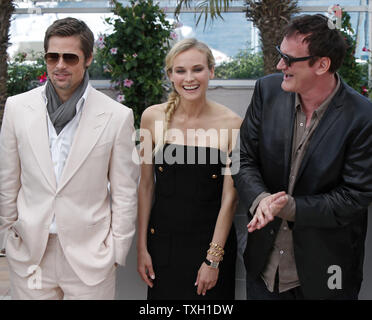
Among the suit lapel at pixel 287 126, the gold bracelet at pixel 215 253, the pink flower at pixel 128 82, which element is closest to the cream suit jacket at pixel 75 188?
the gold bracelet at pixel 215 253

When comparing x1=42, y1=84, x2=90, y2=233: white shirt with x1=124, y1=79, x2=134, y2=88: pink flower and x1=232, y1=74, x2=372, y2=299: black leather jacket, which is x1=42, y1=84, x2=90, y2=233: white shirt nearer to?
x1=232, y1=74, x2=372, y2=299: black leather jacket

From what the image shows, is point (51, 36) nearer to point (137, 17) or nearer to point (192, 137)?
point (192, 137)

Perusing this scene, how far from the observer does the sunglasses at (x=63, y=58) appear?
2078mm

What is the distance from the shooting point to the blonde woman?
2.34m

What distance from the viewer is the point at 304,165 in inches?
77.2

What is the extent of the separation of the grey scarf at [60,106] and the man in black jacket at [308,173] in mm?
783

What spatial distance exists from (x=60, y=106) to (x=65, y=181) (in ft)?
1.14

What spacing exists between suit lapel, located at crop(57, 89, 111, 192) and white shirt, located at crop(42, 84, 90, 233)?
0.04 metres

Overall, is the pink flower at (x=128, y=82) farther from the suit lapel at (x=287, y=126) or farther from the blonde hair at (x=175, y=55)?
the suit lapel at (x=287, y=126)

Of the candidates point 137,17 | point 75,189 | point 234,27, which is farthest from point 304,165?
point 234,27

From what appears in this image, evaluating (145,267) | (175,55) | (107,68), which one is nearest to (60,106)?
(175,55)

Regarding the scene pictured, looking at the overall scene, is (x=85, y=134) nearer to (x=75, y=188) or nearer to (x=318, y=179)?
(x=75, y=188)

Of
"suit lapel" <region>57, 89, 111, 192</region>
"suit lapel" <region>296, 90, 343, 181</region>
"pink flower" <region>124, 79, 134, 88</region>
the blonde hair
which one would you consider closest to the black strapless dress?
the blonde hair

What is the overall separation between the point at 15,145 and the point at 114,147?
441 mm
